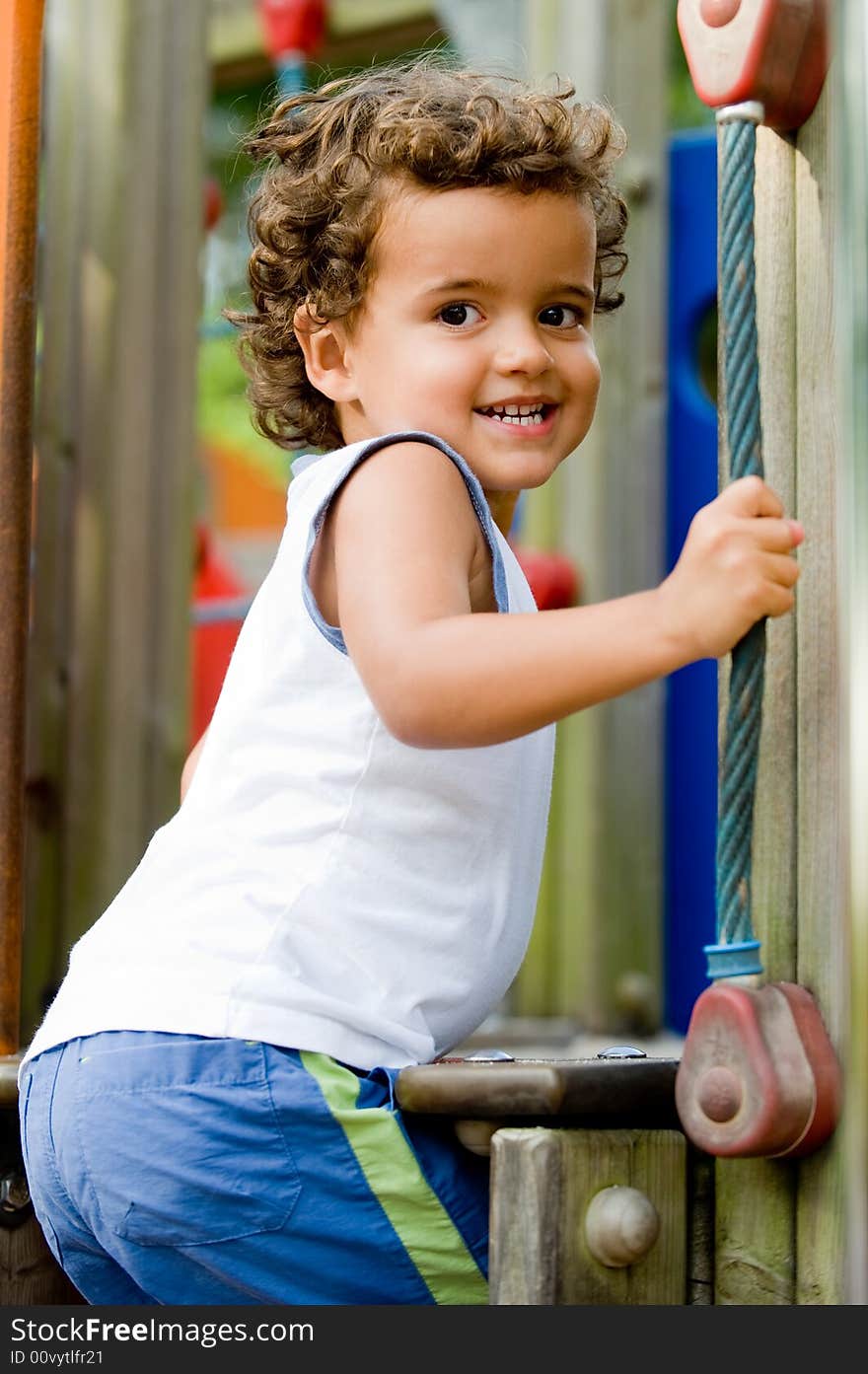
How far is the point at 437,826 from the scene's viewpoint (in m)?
1.33

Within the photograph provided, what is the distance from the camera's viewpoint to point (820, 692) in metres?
1.18

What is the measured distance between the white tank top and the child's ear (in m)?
0.15

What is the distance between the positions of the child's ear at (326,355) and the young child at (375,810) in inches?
0.5

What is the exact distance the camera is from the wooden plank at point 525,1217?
114 centimetres

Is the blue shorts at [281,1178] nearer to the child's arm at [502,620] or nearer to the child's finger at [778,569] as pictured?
the child's arm at [502,620]

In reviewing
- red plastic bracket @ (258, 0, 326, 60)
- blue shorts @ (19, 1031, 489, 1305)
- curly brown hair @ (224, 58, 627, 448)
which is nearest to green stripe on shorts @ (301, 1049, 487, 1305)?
blue shorts @ (19, 1031, 489, 1305)

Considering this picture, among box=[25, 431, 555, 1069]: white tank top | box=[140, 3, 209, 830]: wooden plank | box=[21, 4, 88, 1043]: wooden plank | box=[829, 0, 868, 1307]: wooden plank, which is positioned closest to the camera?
box=[829, 0, 868, 1307]: wooden plank

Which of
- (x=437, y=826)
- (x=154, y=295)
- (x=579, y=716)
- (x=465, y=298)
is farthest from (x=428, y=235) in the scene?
(x=579, y=716)

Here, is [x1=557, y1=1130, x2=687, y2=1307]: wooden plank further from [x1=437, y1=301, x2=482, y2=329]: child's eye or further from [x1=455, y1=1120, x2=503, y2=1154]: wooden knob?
[x1=437, y1=301, x2=482, y2=329]: child's eye

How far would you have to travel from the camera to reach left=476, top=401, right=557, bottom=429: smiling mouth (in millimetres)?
1405

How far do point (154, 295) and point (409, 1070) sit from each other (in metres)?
2.00

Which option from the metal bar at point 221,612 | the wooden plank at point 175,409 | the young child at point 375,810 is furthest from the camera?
the metal bar at point 221,612

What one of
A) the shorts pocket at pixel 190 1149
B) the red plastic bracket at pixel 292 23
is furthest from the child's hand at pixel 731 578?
the red plastic bracket at pixel 292 23

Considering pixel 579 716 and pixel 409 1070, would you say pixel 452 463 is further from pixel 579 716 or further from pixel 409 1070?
pixel 579 716
